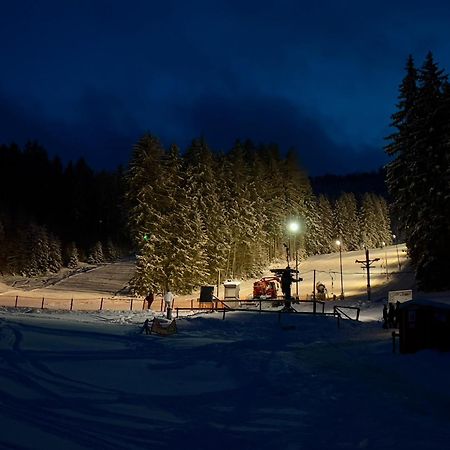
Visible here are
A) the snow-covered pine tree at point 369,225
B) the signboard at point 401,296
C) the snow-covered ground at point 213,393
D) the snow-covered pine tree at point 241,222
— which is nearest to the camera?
the snow-covered ground at point 213,393

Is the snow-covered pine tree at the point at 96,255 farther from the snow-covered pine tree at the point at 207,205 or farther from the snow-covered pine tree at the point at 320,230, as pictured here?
the snow-covered pine tree at the point at 320,230

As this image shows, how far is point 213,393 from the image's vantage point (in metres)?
10.5

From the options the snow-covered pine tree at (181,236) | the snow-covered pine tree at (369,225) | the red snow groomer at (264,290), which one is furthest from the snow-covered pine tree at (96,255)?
the snow-covered pine tree at (369,225)

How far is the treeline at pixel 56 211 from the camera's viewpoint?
7350 cm

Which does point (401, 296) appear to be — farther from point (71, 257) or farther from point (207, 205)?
point (71, 257)

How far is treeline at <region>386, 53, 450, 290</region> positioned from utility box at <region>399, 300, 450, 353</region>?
16026 millimetres

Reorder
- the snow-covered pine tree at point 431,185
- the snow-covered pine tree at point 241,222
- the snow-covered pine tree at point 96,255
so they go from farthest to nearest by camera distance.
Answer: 1. the snow-covered pine tree at point 96,255
2. the snow-covered pine tree at point 241,222
3. the snow-covered pine tree at point 431,185

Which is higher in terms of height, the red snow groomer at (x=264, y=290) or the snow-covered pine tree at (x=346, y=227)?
the snow-covered pine tree at (x=346, y=227)

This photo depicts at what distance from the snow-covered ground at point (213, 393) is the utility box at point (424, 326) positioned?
0.52 m

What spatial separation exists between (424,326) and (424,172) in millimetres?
19647

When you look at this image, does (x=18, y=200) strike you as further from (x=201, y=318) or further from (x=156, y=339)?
(x=156, y=339)

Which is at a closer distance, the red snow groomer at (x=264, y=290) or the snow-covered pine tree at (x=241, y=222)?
the red snow groomer at (x=264, y=290)

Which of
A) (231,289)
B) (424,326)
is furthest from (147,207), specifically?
(424,326)

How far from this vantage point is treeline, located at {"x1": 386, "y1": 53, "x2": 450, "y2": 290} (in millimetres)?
30031
